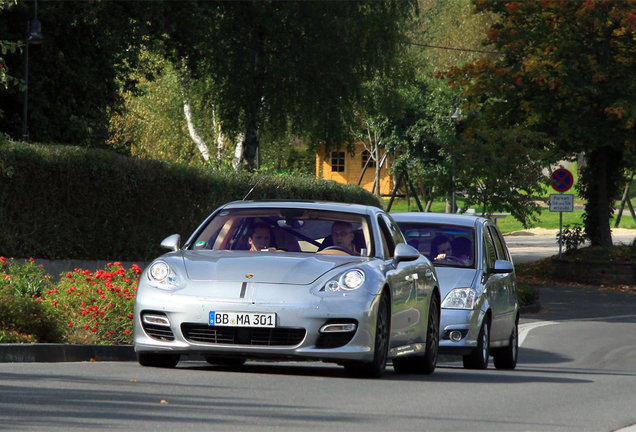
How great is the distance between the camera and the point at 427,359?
10367mm

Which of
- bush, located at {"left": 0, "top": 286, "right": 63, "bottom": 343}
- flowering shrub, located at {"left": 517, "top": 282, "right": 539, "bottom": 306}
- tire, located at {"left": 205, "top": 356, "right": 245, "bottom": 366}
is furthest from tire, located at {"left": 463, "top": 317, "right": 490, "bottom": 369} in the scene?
flowering shrub, located at {"left": 517, "top": 282, "right": 539, "bottom": 306}

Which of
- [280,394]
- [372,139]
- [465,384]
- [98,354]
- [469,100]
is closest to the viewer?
[280,394]

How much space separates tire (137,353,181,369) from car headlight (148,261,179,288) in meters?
Result: 0.76

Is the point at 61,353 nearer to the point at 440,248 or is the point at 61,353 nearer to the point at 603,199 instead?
the point at 440,248

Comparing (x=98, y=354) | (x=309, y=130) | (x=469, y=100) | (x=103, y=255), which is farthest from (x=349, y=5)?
(x=98, y=354)

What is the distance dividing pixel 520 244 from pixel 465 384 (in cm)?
4294

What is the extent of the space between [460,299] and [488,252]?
1.33 metres

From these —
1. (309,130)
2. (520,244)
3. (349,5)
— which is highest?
(349,5)

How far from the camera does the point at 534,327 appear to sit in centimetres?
2064

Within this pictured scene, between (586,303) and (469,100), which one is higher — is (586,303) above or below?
below

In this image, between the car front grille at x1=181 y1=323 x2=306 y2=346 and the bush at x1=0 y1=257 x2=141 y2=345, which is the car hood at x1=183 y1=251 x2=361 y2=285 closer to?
the car front grille at x1=181 y1=323 x2=306 y2=346

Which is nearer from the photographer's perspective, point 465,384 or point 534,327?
point 465,384

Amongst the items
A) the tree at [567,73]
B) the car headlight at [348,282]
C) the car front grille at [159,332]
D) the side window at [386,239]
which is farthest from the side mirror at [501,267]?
the tree at [567,73]

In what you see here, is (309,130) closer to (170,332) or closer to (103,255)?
(103,255)
